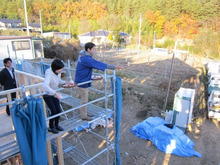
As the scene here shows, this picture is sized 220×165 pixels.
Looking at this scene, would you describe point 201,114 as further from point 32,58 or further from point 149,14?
point 149,14

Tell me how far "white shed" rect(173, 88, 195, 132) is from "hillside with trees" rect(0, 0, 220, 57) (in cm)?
2238

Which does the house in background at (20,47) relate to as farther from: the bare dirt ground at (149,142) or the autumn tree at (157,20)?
the autumn tree at (157,20)

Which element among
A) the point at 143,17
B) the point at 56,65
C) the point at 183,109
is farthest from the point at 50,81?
the point at 143,17

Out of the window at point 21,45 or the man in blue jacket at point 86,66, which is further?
the window at point 21,45

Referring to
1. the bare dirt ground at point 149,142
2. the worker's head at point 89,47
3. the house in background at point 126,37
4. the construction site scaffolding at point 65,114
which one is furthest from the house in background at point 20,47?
the house in background at point 126,37

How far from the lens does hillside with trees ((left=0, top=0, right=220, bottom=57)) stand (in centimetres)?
3309

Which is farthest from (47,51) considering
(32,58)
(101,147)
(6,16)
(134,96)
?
(6,16)

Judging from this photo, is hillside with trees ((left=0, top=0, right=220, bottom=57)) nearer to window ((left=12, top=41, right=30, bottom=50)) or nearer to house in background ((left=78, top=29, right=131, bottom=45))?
house in background ((left=78, top=29, right=131, bottom=45))

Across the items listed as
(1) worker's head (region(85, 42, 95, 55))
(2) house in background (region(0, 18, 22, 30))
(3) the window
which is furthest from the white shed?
(2) house in background (region(0, 18, 22, 30))

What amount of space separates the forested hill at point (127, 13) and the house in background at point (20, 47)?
31086mm

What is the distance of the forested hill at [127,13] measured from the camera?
128ft

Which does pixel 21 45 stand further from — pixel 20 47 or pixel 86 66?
pixel 86 66

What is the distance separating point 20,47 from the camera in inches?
519

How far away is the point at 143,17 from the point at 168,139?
156 ft
